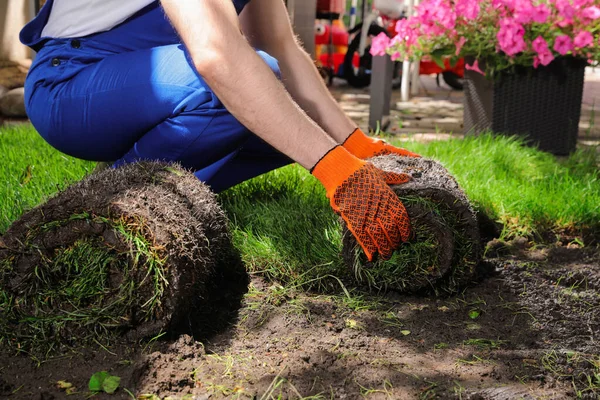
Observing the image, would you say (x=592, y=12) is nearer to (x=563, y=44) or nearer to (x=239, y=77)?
(x=563, y=44)

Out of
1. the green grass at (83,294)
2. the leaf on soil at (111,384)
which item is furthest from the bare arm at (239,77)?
the leaf on soil at (111,384)

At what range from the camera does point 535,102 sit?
389 cm

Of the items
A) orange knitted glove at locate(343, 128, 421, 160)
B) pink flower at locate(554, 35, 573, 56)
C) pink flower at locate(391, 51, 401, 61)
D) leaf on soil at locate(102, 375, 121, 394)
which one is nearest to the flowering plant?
pink flower at locate(554, 35, 573, 56)

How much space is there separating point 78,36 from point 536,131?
272 cm

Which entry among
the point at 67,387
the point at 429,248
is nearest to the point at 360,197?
the point at 429,248

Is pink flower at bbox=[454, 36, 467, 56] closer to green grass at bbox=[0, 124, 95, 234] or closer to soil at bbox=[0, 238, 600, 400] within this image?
soil at bbox=[0, 238, 600, 400]

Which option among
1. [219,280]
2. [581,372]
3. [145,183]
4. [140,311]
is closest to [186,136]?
[145,183]

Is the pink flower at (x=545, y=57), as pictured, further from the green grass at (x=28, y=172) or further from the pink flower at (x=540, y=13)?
the green grass at (x=28, y=172)

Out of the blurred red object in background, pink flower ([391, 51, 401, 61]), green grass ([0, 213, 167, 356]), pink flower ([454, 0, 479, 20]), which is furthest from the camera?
the blurred red object in background

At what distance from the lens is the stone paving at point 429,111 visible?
190 inches

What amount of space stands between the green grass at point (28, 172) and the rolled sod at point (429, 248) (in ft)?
3.85

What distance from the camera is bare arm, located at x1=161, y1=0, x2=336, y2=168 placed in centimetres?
181

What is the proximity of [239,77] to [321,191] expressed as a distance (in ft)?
3.79

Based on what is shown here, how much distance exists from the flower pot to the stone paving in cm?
20
